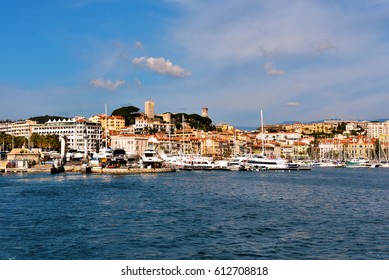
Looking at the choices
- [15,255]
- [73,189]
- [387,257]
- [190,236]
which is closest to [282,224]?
[190,236]

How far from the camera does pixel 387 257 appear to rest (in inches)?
463

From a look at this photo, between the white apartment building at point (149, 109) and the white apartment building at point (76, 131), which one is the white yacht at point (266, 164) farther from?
the white apartment building at point (149, 109)

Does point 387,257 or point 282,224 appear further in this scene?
point 282,224

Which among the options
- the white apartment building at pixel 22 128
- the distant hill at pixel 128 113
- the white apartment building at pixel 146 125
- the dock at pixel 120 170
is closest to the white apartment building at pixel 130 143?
the white apartment building at pixel 146 125

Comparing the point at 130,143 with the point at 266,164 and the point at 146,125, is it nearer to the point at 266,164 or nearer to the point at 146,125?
the point at 146,125

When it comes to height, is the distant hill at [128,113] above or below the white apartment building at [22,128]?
above

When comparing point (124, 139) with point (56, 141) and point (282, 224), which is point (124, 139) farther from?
point (282, 224)

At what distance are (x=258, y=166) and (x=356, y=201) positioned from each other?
39989 mm

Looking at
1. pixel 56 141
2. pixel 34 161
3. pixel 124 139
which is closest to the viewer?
pixel 34 161

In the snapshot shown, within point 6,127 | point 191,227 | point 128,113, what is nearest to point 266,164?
point 191,227

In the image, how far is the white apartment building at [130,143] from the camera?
91.5 meters

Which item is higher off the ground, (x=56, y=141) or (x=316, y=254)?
(x=56, y=141)

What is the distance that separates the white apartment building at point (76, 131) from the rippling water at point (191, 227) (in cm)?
7734

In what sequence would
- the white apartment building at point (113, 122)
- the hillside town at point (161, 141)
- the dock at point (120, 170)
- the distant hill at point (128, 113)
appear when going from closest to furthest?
1. the dock at point (120, 170)
2. the hillside town at point (161, 141)
3. the white apartment building at point (113, 122)
4. the distant hill at point (128, 113)
